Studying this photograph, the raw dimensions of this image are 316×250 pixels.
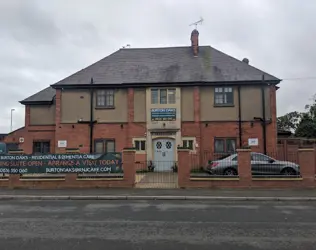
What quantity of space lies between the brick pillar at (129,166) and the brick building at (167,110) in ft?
28.6

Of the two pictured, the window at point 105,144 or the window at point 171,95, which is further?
the window at point 105,144

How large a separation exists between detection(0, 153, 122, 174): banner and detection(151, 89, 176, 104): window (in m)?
9.39

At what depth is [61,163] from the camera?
1636 cm

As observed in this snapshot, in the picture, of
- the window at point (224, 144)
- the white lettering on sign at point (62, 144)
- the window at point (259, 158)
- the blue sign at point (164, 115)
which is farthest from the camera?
the white lettering on sign at point (62, 144)

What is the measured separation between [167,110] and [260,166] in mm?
9045

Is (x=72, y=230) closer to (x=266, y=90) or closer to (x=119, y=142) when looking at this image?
(x=119, y=142)

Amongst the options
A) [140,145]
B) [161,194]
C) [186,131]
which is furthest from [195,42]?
[161,194]

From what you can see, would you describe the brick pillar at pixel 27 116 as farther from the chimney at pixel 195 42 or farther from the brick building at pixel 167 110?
the chimney at pixel 195 42

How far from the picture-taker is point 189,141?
24.5 meters

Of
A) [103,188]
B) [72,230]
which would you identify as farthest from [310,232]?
[103,188]

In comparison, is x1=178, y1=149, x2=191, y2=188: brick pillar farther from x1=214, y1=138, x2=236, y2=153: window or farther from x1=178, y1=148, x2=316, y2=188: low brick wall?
x1=214, y1=138, x2=236, y2=153: window

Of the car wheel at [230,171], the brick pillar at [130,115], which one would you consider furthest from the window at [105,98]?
the car wheel at [230,171]

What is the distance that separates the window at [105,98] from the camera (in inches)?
1000

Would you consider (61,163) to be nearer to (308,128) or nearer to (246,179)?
(246,179)
